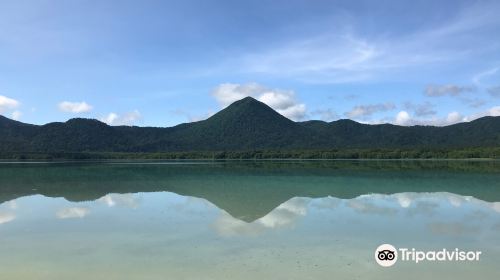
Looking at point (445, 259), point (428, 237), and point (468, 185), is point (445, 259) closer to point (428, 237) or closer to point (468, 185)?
point (428, 237)

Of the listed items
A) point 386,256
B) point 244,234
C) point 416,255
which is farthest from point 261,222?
point 416,255

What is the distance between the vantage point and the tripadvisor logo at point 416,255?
9.16 metres

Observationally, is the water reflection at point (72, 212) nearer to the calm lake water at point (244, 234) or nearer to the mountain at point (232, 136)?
the calm lake water at point (244, 234)

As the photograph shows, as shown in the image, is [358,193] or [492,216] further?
[358,193]

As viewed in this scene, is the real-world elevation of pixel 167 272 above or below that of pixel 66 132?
below

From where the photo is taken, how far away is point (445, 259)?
9.31 meters

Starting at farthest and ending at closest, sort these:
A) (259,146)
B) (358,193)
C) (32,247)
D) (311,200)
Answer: (259,146), (358,193), (311,200), (32,247)

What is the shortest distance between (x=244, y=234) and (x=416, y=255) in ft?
16.2

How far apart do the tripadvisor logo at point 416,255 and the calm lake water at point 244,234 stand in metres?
0.22

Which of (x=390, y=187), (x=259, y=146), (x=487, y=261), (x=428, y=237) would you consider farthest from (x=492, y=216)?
(x=259, y=146)

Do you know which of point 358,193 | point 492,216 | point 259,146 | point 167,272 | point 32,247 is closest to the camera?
point 167,272

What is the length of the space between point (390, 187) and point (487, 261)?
1703 cm

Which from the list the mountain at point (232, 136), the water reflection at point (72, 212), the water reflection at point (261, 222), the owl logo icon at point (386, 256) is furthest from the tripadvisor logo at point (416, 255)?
the mountain at point (232, 136)

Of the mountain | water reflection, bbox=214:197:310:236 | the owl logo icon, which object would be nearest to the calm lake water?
water reflection, bbox=214:197:310:236
